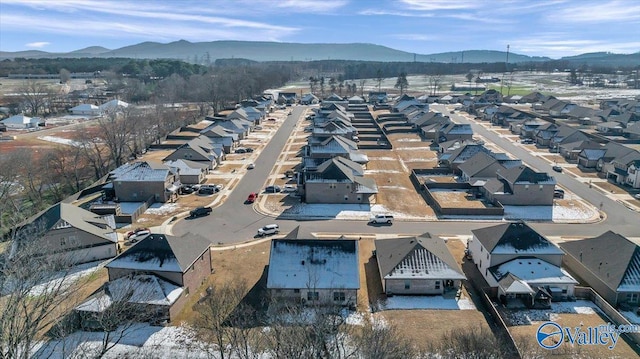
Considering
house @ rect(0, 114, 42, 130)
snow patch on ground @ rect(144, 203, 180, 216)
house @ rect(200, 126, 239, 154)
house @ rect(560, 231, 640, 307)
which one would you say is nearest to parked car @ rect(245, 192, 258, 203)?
snow patch on ground @ rect(144, 203, 180, 216)

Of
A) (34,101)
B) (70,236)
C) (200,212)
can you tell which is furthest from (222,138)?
(34,101)

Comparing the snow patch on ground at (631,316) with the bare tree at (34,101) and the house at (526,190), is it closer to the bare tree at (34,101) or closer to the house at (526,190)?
the house at (526,190)

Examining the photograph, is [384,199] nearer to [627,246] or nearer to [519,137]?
[627,246]

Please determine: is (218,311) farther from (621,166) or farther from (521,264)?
(621,166)

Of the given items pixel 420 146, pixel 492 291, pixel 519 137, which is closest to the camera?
pixel 492 291

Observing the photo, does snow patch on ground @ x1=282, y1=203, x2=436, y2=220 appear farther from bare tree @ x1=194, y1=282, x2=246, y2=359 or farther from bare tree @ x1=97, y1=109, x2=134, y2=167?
bare tree @ x1=97, y1=109, x2=134, y2=167

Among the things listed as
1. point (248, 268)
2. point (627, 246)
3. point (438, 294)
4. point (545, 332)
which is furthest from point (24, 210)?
point (627, 246)

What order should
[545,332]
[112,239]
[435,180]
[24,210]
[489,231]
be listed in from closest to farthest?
[545,332] → [489,231] → [112,239] → [24,210] → [435,180]
